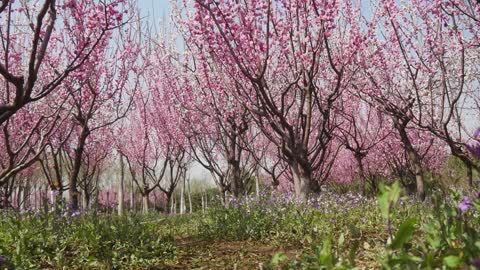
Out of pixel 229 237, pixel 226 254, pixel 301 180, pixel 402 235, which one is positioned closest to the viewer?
pixel 402 235

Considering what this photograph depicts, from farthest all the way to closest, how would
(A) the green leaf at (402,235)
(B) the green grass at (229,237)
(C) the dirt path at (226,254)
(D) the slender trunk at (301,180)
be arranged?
(D) the slender trunk at (301,180)
(C) the dirt path at (226,254)
(B) the green grass at (229,237)
(A) the green leaf at (402,235)

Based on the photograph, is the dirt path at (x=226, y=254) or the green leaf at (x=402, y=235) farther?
the dirt path at (x=226, y=254)

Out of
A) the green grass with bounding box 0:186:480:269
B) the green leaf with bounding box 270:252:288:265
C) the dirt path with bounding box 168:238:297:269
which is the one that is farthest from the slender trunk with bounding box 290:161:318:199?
the green leaf with bounding box 270:252:288:265

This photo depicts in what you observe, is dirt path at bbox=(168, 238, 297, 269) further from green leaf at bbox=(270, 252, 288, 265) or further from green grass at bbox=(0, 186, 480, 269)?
green leaf at bbox=(270, 252, 288, 265)

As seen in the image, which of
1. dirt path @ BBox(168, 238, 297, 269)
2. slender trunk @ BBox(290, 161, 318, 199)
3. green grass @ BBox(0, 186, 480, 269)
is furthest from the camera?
slender trunk @ BBox(290, 161, 318, 199)

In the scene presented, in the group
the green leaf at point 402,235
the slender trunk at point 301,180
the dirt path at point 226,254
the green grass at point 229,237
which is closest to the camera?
the green leaf at point 402,235

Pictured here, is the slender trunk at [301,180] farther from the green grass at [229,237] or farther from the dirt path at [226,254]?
the dirt path at [226,254]

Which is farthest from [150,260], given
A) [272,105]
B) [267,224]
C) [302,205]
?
[272,105]

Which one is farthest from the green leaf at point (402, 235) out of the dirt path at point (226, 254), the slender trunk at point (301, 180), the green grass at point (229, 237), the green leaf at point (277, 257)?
the slender trunk at point (301, 180)

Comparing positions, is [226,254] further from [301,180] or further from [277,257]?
[301,180]

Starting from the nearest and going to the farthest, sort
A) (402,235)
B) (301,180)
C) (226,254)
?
(402,235)
(226,254)
(301,180)

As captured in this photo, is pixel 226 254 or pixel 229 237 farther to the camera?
pixel 229 237

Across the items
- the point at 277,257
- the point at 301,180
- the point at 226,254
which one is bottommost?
the point at 226,254

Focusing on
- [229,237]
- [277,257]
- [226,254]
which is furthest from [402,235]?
[229,237]
